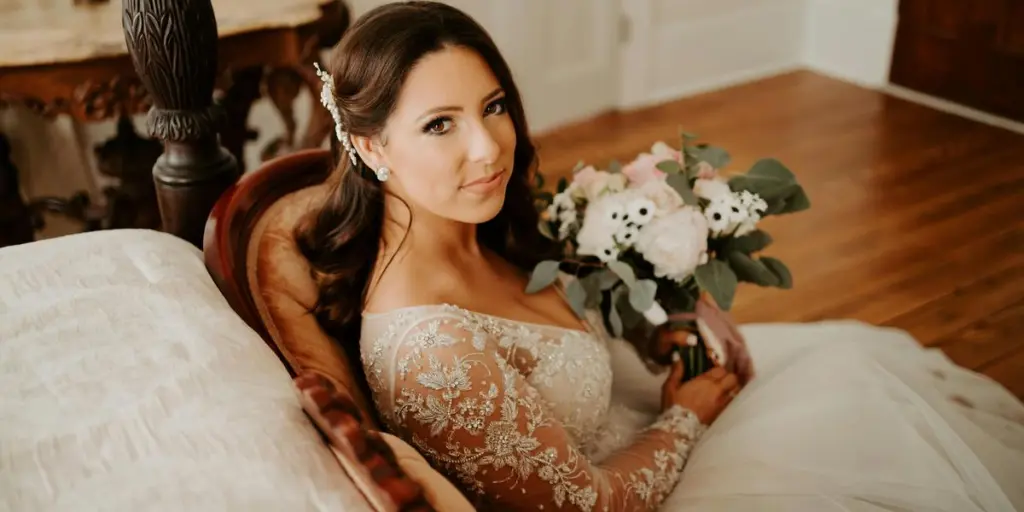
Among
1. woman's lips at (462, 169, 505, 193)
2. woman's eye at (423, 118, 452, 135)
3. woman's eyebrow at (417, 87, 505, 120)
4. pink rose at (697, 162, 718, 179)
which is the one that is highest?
woman's eyebrow at (417, 87, 505, 120)

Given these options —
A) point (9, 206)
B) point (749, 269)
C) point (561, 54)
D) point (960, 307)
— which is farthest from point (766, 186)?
point (561, 54)

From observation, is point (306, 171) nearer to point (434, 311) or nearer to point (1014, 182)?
point (434, 311)

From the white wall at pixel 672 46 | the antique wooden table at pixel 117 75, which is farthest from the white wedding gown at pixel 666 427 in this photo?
the white wall at pixel 672 46

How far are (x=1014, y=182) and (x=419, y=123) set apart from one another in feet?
9.98

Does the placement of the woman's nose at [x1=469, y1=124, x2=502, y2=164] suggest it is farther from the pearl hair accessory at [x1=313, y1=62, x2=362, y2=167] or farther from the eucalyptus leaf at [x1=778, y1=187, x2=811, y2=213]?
the eucalyptus leaf at [x1=778, y1=187, x2=811, y2=213]

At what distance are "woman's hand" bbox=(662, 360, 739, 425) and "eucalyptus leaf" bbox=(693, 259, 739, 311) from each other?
16cm

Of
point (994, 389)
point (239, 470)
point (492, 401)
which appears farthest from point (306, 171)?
point (994, 389)

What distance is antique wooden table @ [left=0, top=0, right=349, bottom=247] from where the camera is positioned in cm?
183

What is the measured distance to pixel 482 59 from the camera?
1.11m

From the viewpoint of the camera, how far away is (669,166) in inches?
55.4

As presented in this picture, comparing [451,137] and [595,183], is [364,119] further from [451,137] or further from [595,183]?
[595,183]

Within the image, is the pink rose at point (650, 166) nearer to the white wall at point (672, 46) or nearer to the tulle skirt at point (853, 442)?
the tulle skirt at point (853, 442)

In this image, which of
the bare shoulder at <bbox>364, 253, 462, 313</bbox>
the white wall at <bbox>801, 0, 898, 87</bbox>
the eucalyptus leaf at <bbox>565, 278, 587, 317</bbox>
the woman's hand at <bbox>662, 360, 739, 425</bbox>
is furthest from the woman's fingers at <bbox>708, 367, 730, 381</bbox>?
the white wall at <bbox>801, 0, 898, 87</bbox>

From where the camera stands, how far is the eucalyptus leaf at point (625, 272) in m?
1.37
